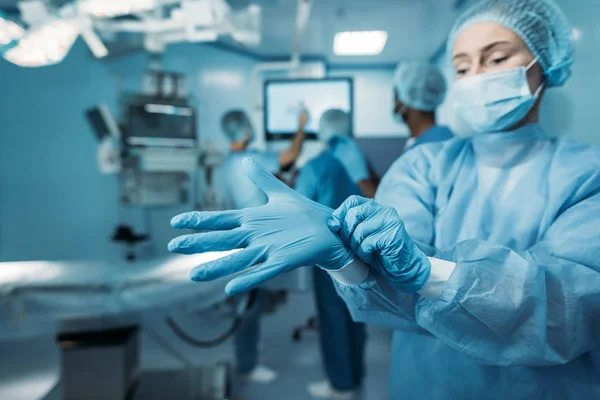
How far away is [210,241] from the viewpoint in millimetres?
479

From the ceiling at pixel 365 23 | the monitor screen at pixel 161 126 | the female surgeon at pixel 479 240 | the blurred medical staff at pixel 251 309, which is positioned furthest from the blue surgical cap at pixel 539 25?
the monitor screen at pixel 161 126

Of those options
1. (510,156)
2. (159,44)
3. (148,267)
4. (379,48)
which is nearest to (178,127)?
(159,44)

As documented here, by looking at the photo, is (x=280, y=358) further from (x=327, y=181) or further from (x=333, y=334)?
(x=327, y=181)

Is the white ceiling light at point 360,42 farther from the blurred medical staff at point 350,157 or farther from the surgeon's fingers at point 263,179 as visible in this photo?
the surgeon's fingers at point 263,179

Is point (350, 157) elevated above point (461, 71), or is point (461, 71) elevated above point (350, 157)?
point (461, 71)

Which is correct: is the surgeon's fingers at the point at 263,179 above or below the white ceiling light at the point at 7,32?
below

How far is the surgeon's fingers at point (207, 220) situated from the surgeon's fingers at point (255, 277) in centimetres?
8

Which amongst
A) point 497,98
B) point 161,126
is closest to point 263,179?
point 497,98

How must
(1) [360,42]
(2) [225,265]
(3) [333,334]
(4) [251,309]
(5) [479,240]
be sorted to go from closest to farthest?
(2) [225,265]
(5) [479,240]
(3) [333,334]
(4) [251,309]
(1) [360,42]

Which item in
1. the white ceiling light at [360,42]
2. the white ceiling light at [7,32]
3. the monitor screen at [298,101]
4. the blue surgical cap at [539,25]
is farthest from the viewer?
the white ceiling light at [360,42]

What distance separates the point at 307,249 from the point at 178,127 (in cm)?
224

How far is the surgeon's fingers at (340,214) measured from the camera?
52 centimetres

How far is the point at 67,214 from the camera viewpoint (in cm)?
281

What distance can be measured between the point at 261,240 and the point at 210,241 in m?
0.07
